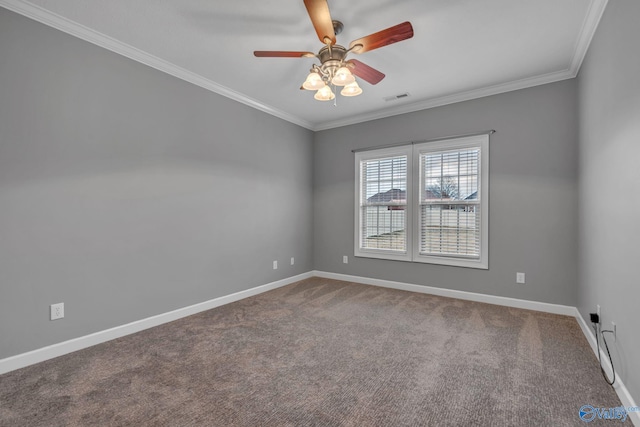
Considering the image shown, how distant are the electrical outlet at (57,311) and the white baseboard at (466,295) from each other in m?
3.50

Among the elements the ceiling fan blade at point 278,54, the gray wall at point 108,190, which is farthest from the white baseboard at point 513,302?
the ceiling fan blade at point 278,54

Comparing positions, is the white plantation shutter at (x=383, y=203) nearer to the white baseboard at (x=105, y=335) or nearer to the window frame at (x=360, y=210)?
the window frame at (x=360, y=210)

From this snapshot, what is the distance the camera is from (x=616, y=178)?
1.94m

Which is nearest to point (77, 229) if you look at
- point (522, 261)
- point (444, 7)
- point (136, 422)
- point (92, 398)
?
point (92, 398)

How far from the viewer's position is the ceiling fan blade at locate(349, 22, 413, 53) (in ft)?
6.05

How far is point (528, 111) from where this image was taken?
346 cm

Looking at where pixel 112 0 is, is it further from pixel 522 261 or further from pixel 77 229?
pixel 522 261

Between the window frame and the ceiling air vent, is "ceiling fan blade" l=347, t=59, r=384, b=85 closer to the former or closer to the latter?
the ceiling air vent

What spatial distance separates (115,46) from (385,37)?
8.00 ft

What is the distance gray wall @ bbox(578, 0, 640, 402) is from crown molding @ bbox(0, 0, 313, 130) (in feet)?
11.7

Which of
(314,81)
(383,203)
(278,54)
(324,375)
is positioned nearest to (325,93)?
(314,81)

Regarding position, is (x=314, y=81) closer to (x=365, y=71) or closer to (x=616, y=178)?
(x=365, y=71)

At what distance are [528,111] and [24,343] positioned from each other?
209 inches

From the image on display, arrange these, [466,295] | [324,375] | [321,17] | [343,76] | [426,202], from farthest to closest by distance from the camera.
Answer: [426,202], [466,295], [343,76], [324,375], [321,17]
